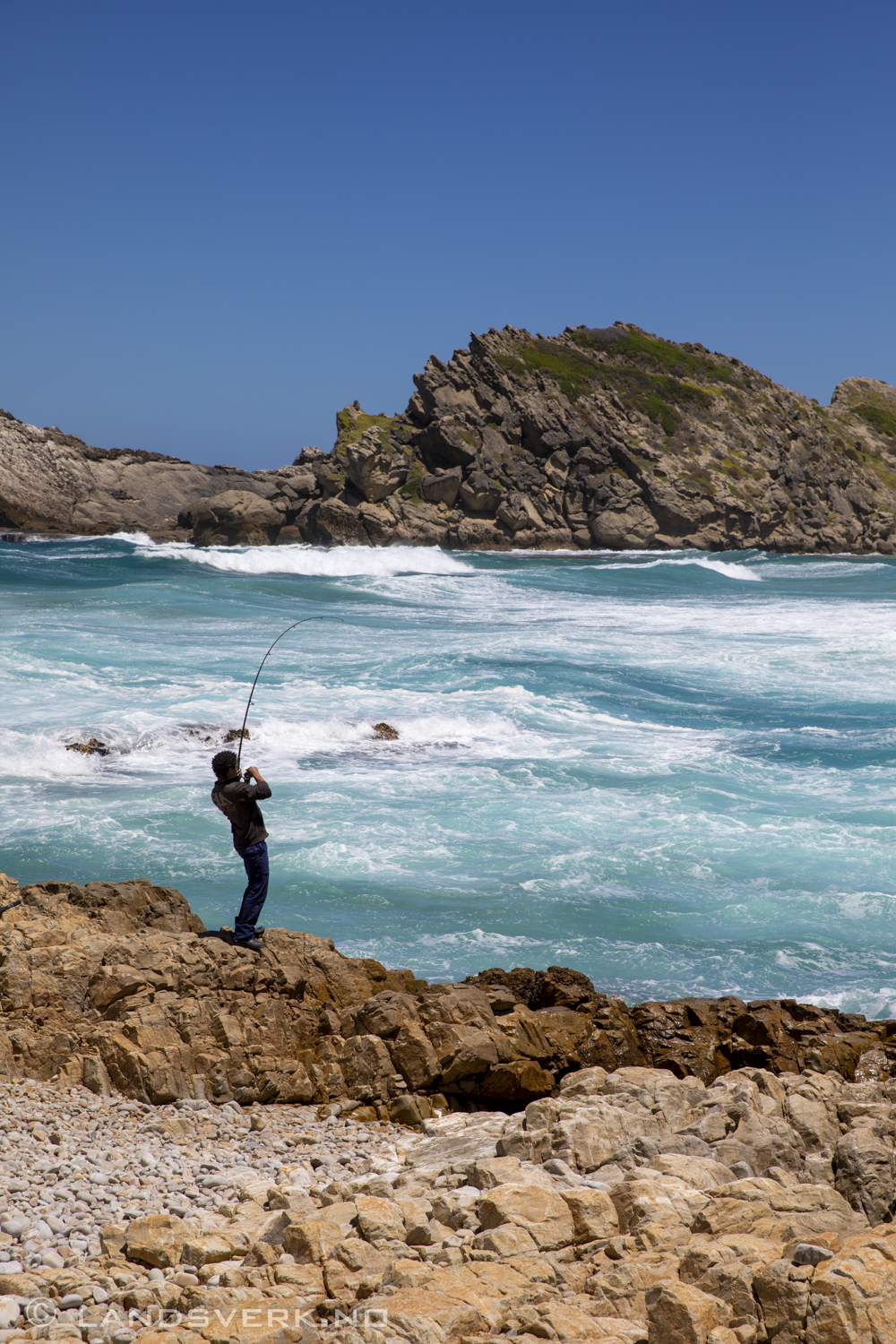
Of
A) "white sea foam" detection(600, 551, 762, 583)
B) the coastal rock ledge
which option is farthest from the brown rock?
"white sea foam" detection(600, 551, 762, 583)

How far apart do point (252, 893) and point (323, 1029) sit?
1079 millimetres

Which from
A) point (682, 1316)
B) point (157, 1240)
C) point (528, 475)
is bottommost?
point (157, 1240)

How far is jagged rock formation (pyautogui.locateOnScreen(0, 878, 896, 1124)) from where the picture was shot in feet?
19.1

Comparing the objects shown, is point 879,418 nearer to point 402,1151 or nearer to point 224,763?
point 224,763

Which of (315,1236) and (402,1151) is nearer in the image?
(315,1236)

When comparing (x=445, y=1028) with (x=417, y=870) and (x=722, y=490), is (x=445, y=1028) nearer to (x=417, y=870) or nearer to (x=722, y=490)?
(x=417, y=870)

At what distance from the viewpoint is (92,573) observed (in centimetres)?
4041

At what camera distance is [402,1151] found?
5227mm

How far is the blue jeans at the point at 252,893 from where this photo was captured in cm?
682

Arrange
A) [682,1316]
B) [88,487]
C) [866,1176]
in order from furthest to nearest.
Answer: [88,487]
[866,1176]
[682,1316]

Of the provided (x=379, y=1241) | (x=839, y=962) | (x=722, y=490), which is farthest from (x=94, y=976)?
(x=722, y=490)

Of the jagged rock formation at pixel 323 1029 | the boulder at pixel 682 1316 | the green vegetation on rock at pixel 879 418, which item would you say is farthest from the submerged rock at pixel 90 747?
the green vegetation on rock at pixel 879 418

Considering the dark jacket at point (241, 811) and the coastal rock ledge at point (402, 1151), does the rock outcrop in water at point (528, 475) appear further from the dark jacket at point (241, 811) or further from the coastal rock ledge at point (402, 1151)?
the coastal rock ledge at point (402, 1151)

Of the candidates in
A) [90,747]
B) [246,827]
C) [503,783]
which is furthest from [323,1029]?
[90,747]
